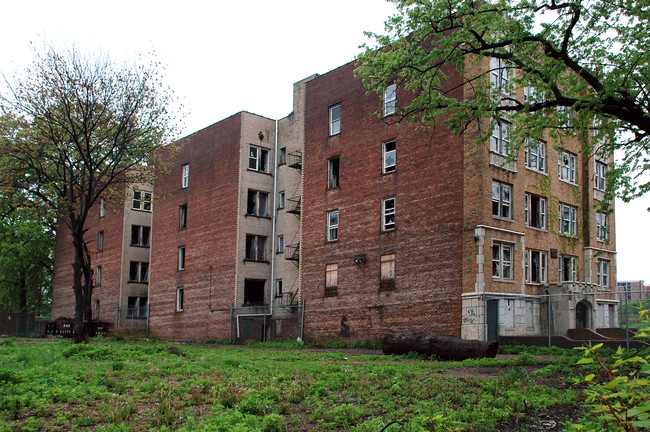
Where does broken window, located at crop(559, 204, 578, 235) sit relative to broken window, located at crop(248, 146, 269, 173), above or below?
below

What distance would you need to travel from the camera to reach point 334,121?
117 ft

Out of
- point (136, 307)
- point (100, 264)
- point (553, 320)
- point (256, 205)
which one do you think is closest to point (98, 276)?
point (100, 264)

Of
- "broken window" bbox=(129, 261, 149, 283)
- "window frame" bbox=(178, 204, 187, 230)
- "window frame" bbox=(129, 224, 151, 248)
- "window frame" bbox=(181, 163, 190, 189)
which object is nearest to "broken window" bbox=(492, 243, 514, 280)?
"window frame" bbox=(178, 204, 187, 230)

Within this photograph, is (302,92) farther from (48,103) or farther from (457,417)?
(457,417)

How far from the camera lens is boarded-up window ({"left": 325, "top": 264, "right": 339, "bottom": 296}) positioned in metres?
33.6

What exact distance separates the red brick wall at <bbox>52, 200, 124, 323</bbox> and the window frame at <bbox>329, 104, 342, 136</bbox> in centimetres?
2088

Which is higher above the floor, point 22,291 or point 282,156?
point 282,156

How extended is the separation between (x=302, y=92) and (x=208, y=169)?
951 centimetres

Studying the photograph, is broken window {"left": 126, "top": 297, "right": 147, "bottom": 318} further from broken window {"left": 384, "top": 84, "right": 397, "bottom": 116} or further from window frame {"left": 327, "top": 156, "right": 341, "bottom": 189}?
broken window {"left": 384, "top": 84, "right": 397, "bottom": 116}

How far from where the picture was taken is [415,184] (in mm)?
30125

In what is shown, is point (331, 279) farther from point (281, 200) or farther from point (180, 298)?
point (180, 298)

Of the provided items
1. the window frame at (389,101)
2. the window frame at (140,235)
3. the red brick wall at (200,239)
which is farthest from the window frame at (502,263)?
the window frame at (140,235)

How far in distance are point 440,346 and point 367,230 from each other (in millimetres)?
13380

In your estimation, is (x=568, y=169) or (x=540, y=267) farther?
(x=568, y=169)
